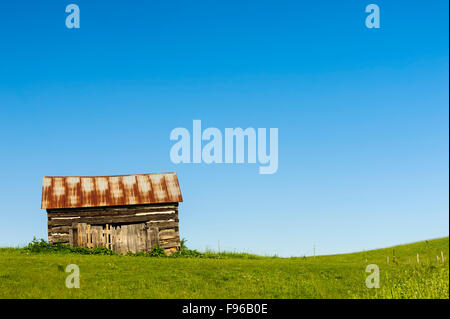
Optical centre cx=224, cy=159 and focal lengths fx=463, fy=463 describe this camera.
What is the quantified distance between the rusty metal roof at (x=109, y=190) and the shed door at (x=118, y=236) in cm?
163

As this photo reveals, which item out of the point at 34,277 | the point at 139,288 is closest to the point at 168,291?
the point at 139,288

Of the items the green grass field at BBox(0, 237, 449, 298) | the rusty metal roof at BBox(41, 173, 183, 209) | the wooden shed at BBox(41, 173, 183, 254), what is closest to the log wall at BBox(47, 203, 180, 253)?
the wooden shed at BBox(41, 173, 183, 254)

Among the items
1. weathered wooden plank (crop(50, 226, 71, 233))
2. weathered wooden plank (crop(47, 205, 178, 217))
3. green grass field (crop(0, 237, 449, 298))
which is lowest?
green grass field (crop(0, 237, 449, 298))

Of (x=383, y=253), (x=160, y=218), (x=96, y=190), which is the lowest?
(x=383, y=253)

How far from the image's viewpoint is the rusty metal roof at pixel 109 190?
32938 millimetres

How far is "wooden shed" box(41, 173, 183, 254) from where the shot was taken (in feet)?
106

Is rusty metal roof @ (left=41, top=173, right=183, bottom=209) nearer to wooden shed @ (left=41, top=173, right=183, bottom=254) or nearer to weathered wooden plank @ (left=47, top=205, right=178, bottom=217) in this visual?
wooden shed @ (left=41, top=173, right=183, bottom=254)

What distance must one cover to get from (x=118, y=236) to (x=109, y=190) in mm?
3595

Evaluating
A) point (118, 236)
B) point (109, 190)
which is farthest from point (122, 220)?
point (109, 190)

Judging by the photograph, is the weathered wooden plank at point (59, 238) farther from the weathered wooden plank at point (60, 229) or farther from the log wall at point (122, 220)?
the weathered wooden plank at point (60, 229)

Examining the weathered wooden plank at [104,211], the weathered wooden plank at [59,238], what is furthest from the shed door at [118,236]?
the weathered wooden plank at [104,211]
